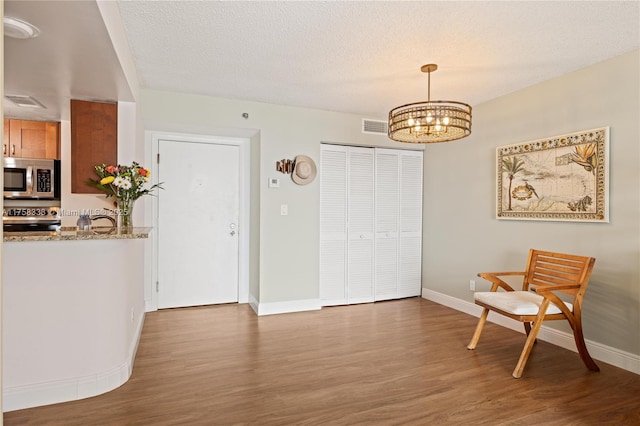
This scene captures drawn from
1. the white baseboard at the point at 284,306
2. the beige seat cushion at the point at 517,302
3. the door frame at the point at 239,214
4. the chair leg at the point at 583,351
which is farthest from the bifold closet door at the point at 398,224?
the chair leg at the point at 583,351

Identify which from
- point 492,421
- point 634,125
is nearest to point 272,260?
point 492,421

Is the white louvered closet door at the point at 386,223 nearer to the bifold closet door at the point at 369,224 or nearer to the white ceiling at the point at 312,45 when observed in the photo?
the bifold closet door at the point at 369,224

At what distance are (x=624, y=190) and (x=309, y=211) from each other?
2876mm

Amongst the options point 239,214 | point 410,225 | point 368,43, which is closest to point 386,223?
point 410,225

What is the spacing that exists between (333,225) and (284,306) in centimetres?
112

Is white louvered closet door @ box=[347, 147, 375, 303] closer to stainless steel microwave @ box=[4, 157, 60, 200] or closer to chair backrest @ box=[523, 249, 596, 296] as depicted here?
chair backrest @ box=[523, 249, 596, 296]

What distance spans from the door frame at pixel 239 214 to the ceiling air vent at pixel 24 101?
40.7 inches

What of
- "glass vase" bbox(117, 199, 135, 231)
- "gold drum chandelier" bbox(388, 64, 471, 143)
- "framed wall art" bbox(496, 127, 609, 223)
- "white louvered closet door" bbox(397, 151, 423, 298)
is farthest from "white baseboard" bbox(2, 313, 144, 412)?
"framed wall art" bbox(496, 127, 609, 223)

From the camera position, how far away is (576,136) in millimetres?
3141

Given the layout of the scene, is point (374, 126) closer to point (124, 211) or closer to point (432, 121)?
point (432, 121)

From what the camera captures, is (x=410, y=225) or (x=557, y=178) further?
(x=410, y=225)

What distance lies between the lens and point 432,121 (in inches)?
104

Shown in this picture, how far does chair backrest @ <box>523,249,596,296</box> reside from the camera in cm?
281

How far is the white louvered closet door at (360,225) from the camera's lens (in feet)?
15.2
